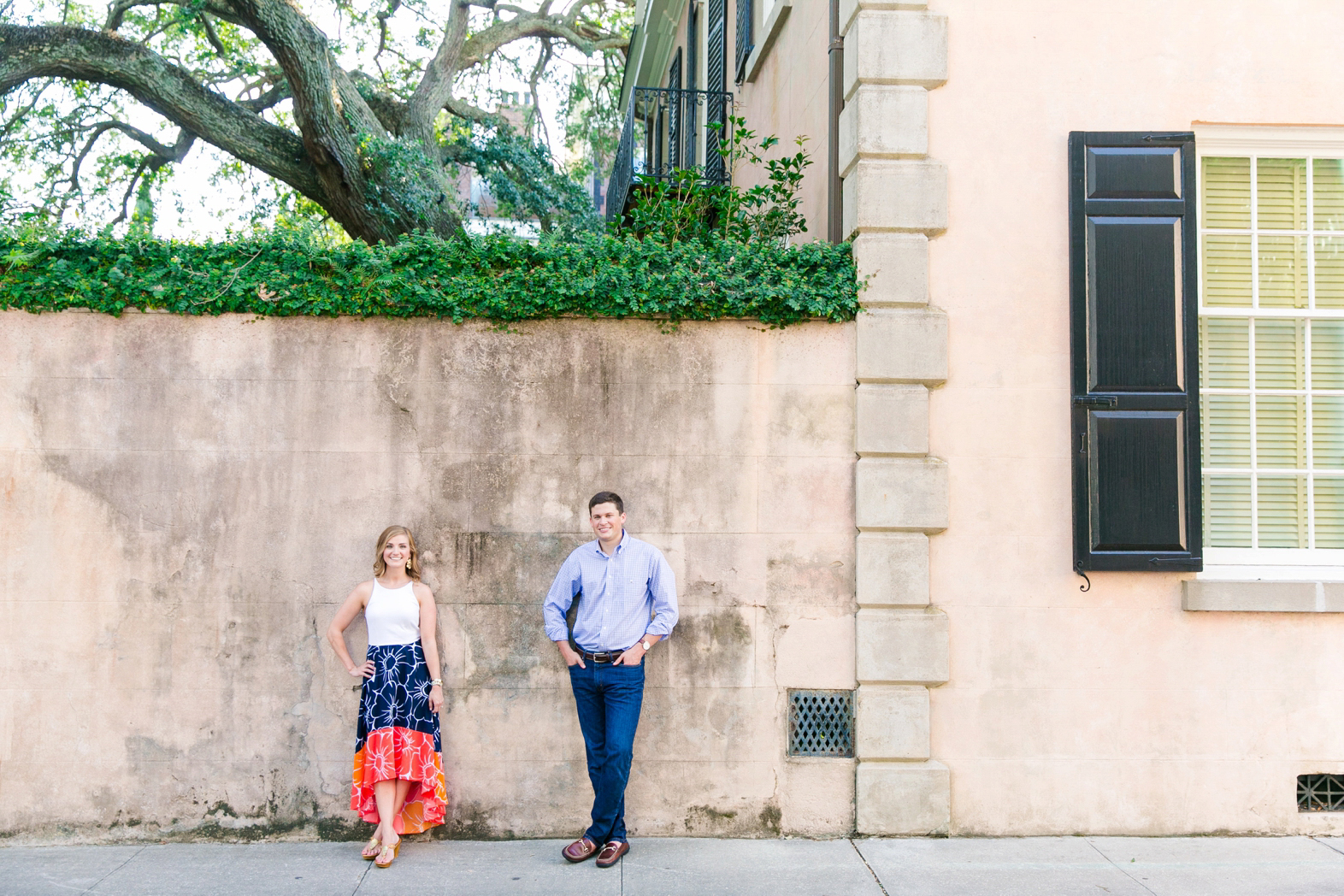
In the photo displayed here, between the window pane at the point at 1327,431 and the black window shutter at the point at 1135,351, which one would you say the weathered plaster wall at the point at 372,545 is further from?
the window pane at the point at 1327,431

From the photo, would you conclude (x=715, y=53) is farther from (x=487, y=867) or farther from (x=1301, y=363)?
(x=487, y=867)

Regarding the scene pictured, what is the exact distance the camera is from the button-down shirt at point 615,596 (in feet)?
16.8

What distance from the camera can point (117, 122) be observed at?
13648 millimetres

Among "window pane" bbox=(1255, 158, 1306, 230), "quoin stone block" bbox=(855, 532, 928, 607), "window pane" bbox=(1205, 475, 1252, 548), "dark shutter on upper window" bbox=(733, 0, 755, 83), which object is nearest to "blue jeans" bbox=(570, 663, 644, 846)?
"quoin stone block" bbox=(855, 532, 928, 607)

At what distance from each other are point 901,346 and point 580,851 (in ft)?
10.2

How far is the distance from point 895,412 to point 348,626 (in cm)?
314

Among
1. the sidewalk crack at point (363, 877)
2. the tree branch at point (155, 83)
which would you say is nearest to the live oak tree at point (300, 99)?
the tree branch at point (155, 83)

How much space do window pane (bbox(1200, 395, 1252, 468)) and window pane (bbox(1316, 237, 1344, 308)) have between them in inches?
29.4

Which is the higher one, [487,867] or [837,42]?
[837,42]

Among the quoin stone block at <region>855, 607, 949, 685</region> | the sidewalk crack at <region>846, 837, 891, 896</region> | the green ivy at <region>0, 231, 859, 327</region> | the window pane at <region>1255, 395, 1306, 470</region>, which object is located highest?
the green ivy at <region>0, 231, 859, 327</region>

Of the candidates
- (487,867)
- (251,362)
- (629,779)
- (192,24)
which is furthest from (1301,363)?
(192,24)

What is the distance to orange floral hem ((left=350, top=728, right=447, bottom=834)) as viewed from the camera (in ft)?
16.7

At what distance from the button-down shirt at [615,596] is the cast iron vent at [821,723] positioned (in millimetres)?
908

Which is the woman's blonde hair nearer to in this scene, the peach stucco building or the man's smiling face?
the man's smiling face
